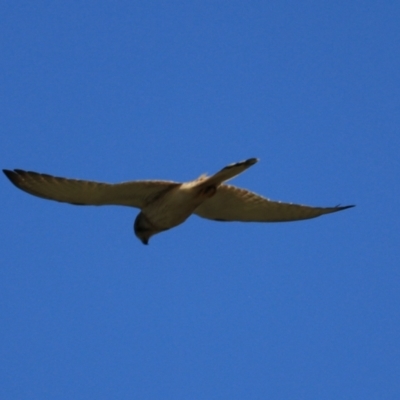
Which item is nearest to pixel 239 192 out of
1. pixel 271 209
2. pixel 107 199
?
pixel 271 209

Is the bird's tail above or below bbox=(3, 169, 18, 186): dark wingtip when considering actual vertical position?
above

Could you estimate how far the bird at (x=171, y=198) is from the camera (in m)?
13.8

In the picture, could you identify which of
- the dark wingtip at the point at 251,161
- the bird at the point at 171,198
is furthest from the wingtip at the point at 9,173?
the dark wingtip at the point at 251,161

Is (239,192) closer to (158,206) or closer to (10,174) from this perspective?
(158,206)

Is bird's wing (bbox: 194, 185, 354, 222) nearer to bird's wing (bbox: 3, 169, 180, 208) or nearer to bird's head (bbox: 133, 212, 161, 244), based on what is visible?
bird's head (bbox: 133, 212, 161, 244)

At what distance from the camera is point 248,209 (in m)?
14.9

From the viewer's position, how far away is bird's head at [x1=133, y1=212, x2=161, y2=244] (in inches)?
580

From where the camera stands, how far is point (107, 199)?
14.3 meters

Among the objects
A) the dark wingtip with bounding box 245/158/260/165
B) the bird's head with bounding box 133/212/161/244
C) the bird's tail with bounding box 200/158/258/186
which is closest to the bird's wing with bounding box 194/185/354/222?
the bird's tail with bounding box 200/158/258/186

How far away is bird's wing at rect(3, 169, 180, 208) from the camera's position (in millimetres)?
13758

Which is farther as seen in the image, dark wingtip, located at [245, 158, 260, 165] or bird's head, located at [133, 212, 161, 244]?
bird's head, located at [133, 212, 161, 244]

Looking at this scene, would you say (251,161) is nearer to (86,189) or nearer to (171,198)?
(171,198)

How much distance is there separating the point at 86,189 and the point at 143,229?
48.6 inches

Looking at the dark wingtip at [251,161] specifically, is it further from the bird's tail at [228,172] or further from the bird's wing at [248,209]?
the bird's wing at [248,209]
